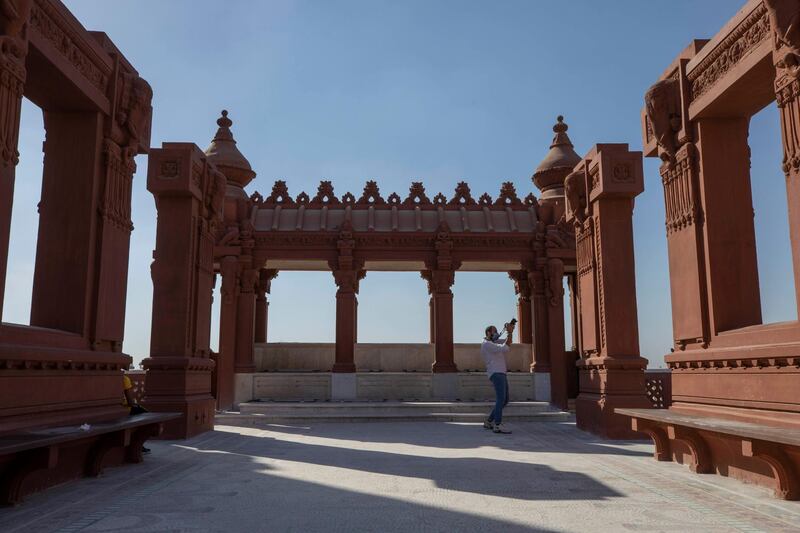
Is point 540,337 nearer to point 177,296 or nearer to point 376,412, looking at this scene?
point 376,412

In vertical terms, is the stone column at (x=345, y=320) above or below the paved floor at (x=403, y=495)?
above

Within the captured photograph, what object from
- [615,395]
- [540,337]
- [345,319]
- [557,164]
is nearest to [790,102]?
[615,395]

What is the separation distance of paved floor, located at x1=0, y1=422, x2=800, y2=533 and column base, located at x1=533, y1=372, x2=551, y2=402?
801 centimetres

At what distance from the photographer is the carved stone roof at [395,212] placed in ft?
60.5

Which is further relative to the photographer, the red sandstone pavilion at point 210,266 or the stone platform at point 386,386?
the stone platform at point 386,386

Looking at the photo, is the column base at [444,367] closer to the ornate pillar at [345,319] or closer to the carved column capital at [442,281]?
the carved column capital at [442,281]

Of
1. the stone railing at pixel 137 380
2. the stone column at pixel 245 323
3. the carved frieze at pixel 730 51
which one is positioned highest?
the carved frieze at pixel 730 51

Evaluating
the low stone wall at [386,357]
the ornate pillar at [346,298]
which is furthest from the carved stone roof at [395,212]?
the low stone wall at [386,357]

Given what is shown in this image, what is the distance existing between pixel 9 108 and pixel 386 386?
1311cm

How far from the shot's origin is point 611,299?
11297 millimetres

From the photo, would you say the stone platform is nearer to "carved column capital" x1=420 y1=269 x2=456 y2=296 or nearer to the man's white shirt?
"carved column capital" x1=420 y1=269 x2=456 y2=296

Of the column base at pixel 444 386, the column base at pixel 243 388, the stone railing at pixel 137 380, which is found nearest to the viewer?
the stone railing at pixel 137 380

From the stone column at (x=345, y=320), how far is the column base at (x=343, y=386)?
0.50 ft

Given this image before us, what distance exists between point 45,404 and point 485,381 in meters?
12.8
